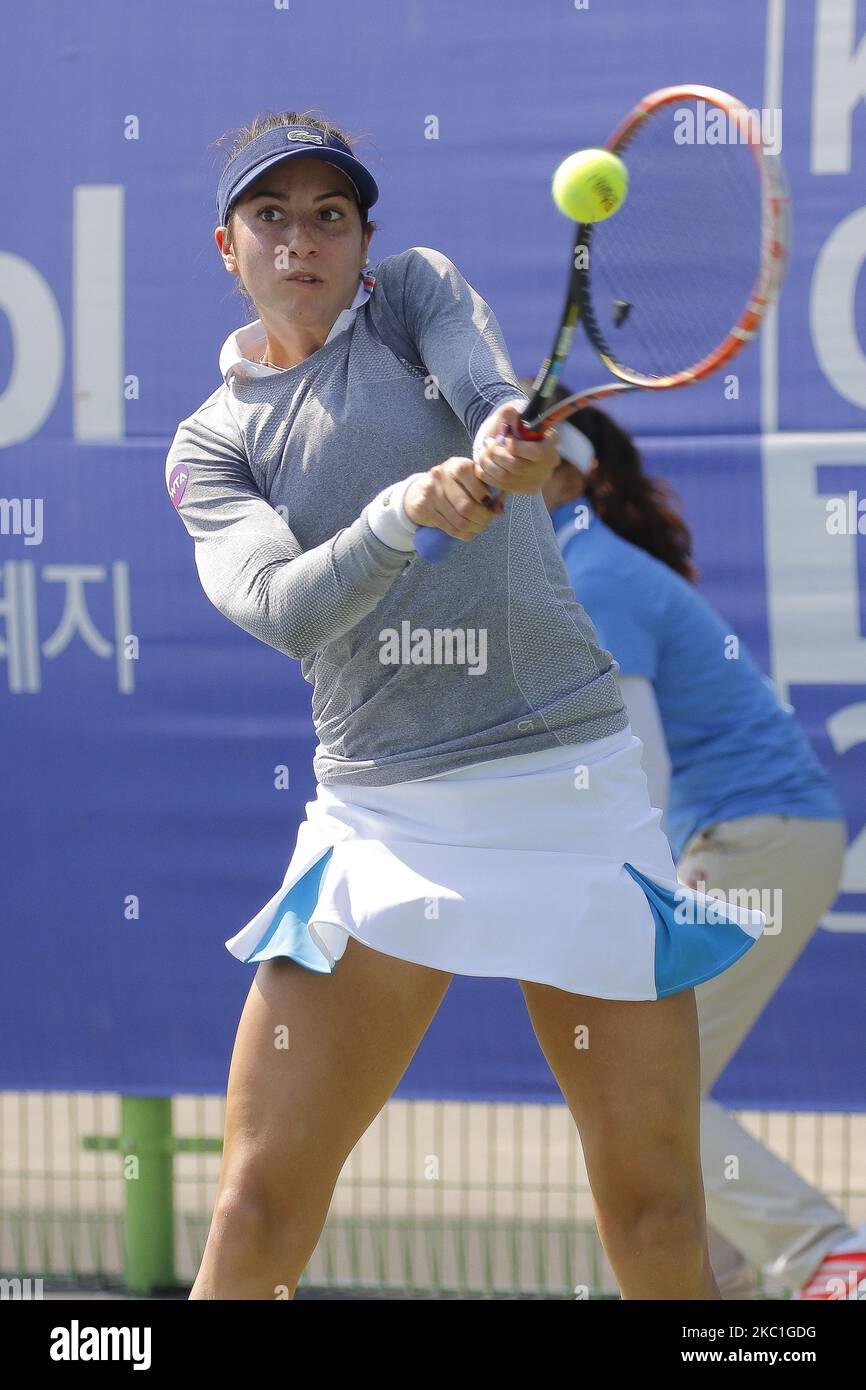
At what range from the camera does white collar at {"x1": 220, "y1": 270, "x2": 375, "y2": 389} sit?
79.4 inches

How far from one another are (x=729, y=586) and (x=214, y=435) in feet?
4.47

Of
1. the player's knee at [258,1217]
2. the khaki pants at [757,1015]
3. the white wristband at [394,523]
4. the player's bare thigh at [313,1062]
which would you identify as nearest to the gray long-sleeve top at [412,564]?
the white wristband at [394,523]

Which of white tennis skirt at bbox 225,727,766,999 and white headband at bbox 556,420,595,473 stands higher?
white headband at bbox 556,420,595,473

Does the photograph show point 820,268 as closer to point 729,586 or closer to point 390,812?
point 729,586

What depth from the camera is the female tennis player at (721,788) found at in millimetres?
2795

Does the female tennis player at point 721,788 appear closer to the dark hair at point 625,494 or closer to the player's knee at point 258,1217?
the dark hair at point 625,494

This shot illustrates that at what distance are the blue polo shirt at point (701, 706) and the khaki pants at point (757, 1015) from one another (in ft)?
0.13

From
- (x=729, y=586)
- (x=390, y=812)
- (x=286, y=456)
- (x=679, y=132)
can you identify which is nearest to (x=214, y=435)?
(x=286, y=456)

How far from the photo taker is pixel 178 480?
2051mm

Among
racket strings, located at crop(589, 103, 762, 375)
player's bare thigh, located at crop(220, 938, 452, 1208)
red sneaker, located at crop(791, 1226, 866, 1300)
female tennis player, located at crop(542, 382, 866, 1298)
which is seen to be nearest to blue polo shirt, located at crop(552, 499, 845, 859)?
female tennis player, located at crop(542, 382, 866, 1298)

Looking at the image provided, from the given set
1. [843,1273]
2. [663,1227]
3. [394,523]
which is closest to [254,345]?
[394,523]

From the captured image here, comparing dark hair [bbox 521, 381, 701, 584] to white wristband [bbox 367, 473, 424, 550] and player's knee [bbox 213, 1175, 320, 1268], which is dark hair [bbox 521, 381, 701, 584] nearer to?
white wristband [bbox 367, 473, 424, 550]

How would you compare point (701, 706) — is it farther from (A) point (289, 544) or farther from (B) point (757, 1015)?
(A) point (289, 544)

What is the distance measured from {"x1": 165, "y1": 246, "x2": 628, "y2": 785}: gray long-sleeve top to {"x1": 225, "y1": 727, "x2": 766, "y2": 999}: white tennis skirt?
0.13 ft
